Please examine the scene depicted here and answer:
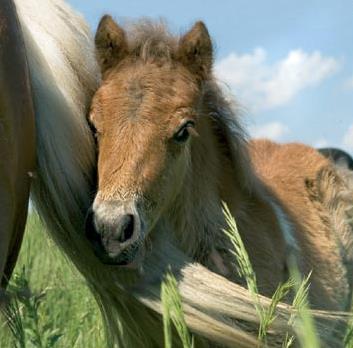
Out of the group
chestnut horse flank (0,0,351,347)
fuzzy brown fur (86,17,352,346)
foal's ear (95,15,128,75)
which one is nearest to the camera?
chestnut horse flank (0,0,351,347)

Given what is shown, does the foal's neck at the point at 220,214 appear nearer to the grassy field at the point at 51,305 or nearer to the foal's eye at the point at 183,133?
the foal's eye at the point at 183,133

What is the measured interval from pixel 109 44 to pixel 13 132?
1.11m

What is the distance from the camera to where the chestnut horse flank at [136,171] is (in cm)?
287

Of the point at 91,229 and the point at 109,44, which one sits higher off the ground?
the point at 109,44

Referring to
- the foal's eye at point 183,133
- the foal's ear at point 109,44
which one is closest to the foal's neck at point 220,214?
the foal's eye at point 183,133

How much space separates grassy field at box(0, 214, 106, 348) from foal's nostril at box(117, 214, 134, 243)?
1.05ft

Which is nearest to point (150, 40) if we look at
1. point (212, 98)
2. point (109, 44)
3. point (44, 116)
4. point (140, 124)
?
point (109, 44)

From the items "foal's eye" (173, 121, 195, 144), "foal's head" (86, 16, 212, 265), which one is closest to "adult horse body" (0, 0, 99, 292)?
"foal's head" (86, 16, 212, 265)

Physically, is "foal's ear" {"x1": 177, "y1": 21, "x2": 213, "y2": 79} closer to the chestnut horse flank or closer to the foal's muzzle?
the chestnut horse flank

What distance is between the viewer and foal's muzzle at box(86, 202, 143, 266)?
2.88 m

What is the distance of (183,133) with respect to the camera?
334cm

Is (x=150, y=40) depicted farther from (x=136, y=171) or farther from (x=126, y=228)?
(x=126, y=228)

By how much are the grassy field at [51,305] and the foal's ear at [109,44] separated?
30.2 inches

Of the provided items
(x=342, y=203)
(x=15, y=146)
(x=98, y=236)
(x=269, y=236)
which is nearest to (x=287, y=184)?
(x=342, y=203)
